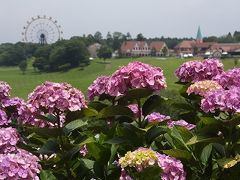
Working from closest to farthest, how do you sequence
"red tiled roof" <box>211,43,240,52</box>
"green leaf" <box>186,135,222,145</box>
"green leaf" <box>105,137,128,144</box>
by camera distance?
"green leaf" <box>186,135,222,145</box>
"green leaf" <box>105,137,128,144</box>
"red tiled roof" <box>211,43,240,52</box>

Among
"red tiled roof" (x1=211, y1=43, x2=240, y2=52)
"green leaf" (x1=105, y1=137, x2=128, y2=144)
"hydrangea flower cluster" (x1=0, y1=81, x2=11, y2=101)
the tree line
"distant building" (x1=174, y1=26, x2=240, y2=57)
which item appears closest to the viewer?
"green leaf" (x1=105, y1=137, x2=128, y2=144)

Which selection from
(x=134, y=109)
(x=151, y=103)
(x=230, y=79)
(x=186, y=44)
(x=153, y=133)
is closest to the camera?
(x=153, y=133)

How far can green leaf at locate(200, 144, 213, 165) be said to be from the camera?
134 inches

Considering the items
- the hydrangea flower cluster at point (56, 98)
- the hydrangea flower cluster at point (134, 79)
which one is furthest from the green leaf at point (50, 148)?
the hydrangea flower cluster at point (134, 79)

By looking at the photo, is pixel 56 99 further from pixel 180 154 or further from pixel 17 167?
pixel 180 154

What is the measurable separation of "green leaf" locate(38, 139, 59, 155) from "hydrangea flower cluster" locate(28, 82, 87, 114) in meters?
0.21

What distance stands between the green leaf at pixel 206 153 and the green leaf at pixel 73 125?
0.87 meters

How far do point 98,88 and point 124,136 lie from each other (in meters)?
0.83

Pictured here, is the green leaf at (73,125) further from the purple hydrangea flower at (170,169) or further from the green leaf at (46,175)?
the purple hydrangea flower at (170,169)

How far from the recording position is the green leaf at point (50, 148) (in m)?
3.53

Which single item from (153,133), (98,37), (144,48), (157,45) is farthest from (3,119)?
(98,37)

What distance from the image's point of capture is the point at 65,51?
114188mm

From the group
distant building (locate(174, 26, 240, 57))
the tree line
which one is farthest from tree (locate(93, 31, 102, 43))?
distant building (locate(174, 26, 240, 57))

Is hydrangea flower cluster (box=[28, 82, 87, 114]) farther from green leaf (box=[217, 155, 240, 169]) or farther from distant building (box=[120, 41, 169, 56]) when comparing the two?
distant building (box=[120, 41, 169, 56])
